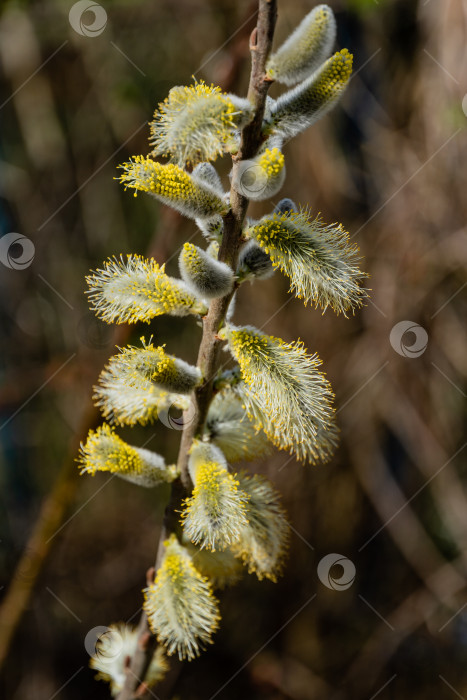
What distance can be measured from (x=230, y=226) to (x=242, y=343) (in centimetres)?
14

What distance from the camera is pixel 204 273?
0.68 metres

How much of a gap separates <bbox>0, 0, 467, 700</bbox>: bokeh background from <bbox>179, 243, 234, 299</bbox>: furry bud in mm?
1239

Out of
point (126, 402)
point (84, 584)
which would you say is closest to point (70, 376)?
point (84, 584)

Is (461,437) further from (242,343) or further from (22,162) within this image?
(22,162)

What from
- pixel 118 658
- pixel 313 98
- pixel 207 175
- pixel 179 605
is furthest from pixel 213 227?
pixel 118 658

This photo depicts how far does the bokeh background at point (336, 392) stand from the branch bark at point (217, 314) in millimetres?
1106

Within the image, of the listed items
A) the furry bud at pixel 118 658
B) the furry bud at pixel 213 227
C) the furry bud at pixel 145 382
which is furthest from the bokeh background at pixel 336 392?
the furry bud at pixel 213 227

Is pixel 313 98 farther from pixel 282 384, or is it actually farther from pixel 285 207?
pixel 282 384

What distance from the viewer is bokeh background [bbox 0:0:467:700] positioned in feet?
6.59

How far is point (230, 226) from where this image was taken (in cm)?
72

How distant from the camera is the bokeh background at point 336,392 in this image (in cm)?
201

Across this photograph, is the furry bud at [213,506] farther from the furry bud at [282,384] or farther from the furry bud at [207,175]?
the furry bud at [207,175]

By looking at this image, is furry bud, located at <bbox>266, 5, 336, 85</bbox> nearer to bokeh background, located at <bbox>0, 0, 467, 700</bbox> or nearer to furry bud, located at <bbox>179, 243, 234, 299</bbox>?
furry bud, located at <bbox>179, 243, 234, 299</bbox>

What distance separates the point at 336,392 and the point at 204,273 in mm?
1520
